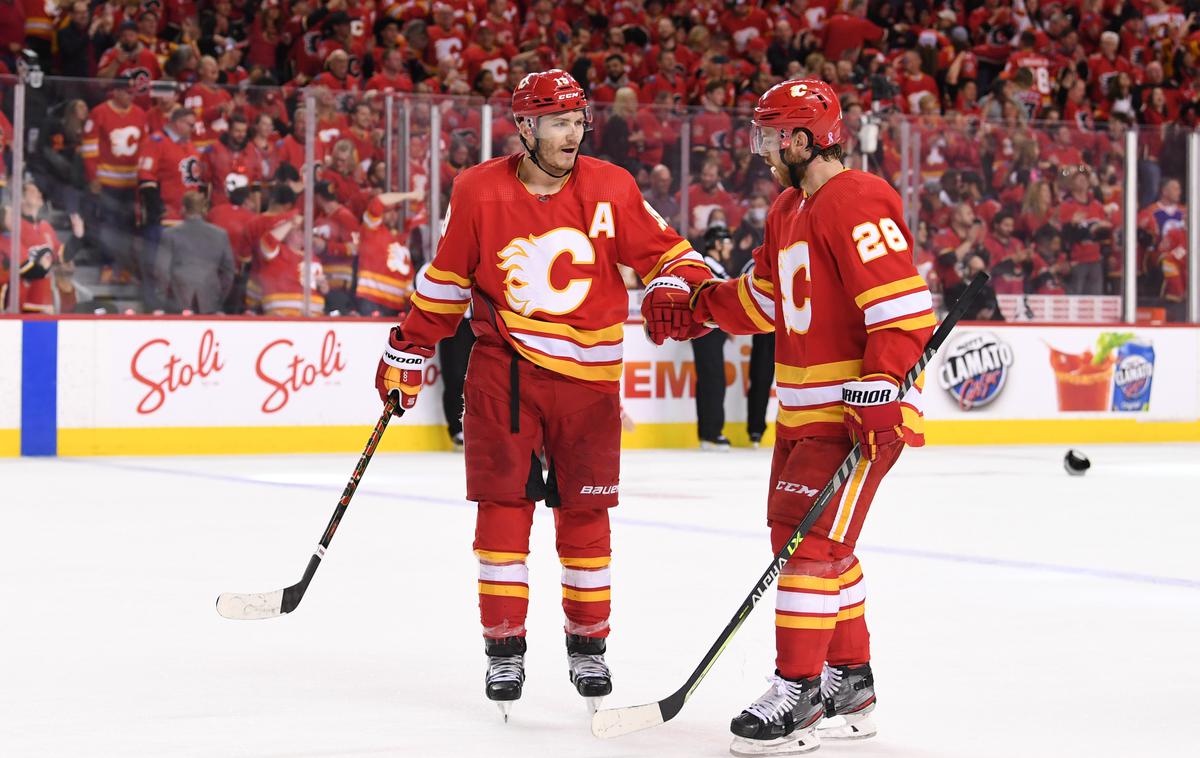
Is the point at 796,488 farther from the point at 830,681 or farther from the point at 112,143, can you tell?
the point at 112,143

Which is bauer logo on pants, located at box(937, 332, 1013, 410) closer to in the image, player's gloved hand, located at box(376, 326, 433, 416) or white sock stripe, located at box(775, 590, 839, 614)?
player's gloved hand, located at box(376, 326, 433, 416)

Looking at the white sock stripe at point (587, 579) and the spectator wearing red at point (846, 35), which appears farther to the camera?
the spectator wearing red at point (846, 35)

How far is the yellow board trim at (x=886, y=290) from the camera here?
3.22m

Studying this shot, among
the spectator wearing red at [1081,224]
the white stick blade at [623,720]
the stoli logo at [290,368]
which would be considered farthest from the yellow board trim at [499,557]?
the spectator wearing red at [1081,224]

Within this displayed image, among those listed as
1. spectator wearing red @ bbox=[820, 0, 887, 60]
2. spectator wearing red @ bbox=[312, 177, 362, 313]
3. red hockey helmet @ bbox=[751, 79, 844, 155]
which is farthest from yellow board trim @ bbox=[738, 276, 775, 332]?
spectator wearing red @ bbox=[820, 0, 887, 60]

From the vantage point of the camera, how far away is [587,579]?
363cm

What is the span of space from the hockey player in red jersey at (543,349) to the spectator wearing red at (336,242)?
6.62m

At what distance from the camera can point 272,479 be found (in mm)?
8586

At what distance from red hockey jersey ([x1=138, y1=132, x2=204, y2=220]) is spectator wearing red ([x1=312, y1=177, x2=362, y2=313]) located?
72 cm

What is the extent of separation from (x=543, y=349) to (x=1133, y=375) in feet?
31.2

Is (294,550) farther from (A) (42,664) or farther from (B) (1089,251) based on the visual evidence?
(B) (1089,251)

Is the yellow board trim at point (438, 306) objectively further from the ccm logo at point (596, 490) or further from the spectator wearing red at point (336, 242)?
the spectator wearing red at point (336, 242)

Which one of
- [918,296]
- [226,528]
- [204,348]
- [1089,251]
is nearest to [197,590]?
[226,528]

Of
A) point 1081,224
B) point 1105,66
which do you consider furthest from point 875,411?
point 1105,66
